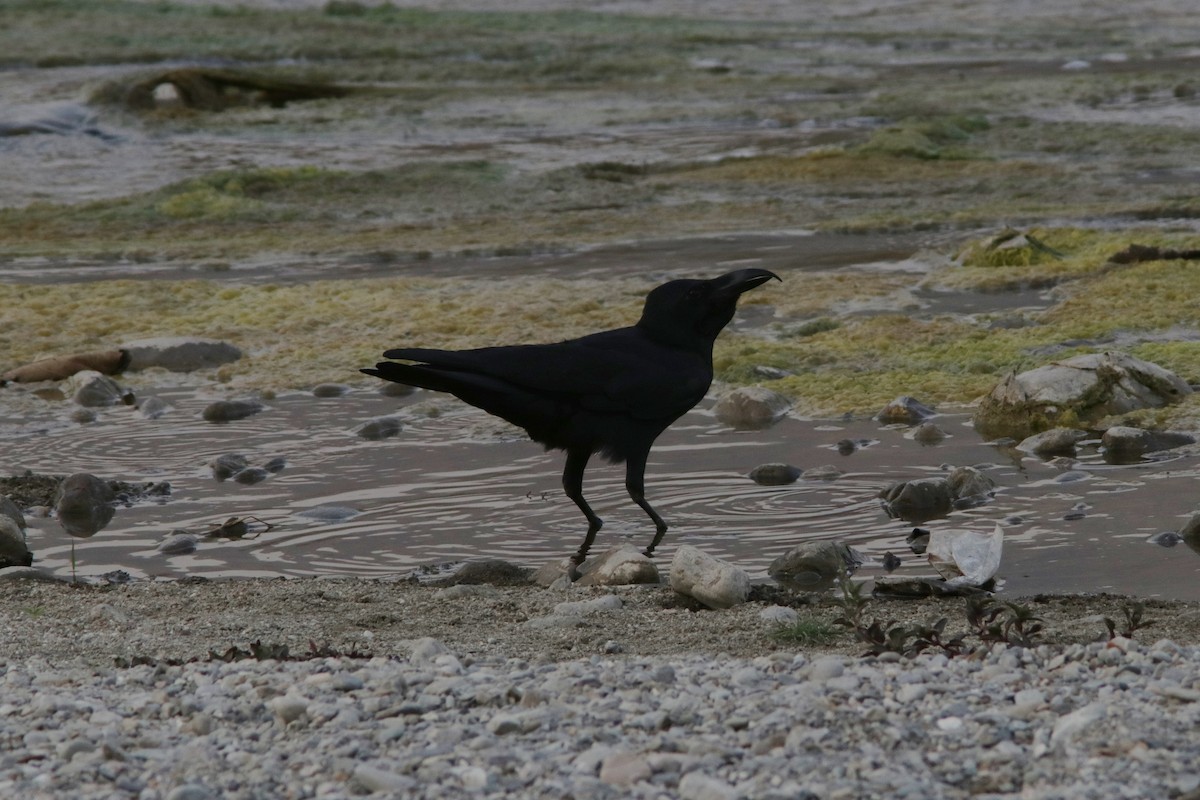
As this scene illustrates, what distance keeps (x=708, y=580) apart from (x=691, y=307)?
123 cm

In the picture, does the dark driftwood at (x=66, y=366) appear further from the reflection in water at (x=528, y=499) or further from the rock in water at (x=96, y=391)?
the reflection in water at (x=528, y=499)

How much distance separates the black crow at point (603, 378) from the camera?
511 cm

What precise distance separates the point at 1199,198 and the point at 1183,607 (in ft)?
26.6

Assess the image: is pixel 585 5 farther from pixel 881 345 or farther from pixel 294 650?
pixel 294 650

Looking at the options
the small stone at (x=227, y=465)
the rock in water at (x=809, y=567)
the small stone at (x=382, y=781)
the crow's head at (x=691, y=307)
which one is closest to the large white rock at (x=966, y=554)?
the rock in water at (x=809, y=567)

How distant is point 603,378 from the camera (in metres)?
5.29

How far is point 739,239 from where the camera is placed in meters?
11.3

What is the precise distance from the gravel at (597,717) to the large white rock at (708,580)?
35 centimetres

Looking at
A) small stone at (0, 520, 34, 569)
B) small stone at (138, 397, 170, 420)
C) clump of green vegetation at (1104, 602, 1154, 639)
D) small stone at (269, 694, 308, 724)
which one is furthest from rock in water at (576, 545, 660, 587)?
small stone at (138, 397, 170, 420)

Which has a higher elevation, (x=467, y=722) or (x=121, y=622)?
(x=467, y=722)

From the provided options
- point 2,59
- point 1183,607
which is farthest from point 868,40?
point 1183,607

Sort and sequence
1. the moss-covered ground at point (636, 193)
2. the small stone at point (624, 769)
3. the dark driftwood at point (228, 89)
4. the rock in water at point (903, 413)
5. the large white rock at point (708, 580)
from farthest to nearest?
1. the dark driftwood at point (228, 89)
2. the moss-covered ground at point (636, 193)
3. the rock in water at point (903, 413)
4. the large white rock at point (708, 580)
5. the small stone at point (624, 769)

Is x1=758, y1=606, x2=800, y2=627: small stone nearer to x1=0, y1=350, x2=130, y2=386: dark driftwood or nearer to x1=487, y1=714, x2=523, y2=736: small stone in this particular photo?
x1=487, y1=714, x2=523, y2=736: small stone

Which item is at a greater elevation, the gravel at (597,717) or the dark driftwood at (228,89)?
the gravel at (597,717)
